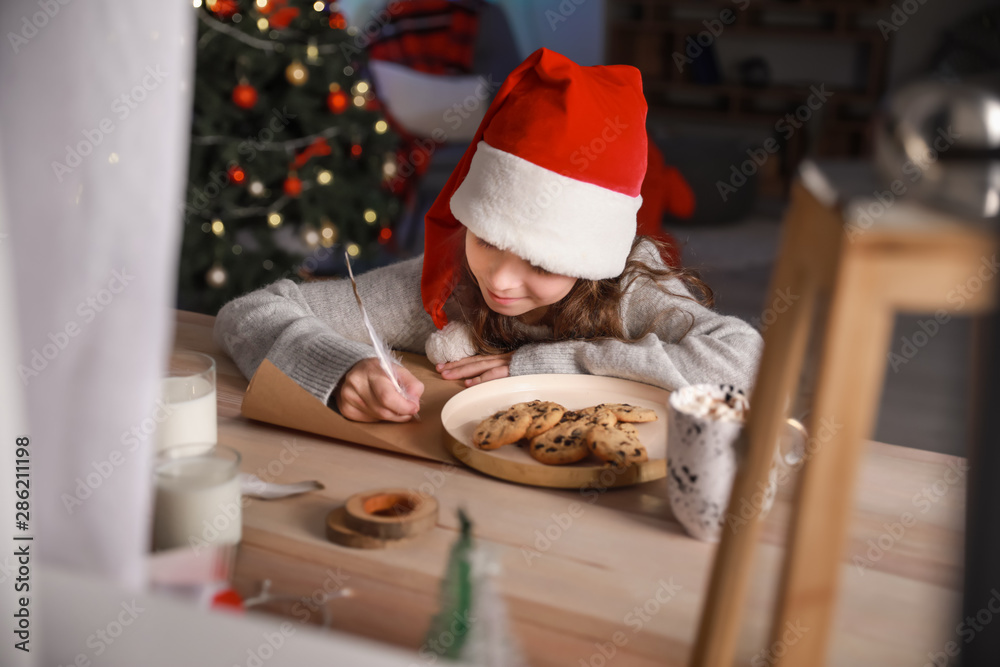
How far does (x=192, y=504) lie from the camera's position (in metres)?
0.73

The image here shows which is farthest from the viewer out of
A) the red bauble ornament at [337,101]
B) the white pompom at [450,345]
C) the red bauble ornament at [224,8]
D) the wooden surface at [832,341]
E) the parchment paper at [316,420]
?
the red bauble ornament at [337,101]

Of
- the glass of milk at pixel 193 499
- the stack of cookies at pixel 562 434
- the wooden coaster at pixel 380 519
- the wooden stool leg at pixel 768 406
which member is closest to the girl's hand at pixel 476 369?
the stack of cookies at pixel 562 434

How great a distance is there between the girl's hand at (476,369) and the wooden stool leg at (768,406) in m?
0.69

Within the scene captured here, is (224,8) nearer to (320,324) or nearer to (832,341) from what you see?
(320,324)

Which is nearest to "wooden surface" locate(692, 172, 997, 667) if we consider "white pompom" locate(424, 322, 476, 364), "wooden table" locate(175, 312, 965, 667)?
"wooden table" locate(175, 312, 965, 667)

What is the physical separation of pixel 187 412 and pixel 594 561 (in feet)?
1.49

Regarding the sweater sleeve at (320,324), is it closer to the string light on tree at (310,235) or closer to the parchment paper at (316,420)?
the parchment paper at (316,420)

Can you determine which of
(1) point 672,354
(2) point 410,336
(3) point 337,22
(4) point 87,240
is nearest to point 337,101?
(3) point 337,22

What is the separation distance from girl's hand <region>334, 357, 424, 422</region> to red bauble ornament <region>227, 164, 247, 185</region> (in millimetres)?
1949

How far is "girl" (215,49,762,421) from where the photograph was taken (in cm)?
117

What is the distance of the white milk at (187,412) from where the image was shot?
2.84 feet

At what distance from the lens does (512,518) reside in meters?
0.85

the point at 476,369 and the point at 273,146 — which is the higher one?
the point at 273,146

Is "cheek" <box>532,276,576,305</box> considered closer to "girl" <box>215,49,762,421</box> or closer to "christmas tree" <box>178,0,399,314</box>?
"girl" <box>215,49,762,421</box>
